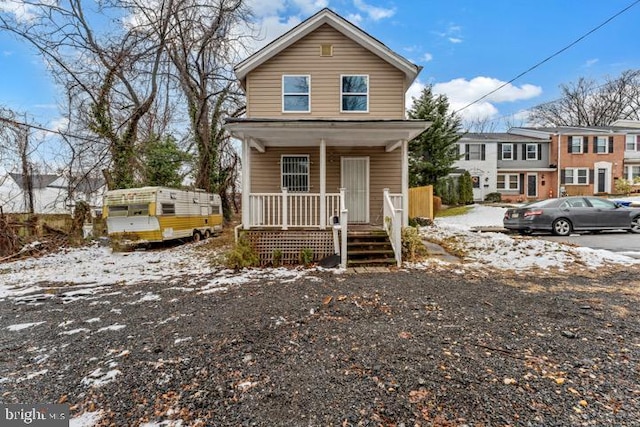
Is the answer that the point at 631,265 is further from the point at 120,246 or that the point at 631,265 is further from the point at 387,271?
the point at 120,246

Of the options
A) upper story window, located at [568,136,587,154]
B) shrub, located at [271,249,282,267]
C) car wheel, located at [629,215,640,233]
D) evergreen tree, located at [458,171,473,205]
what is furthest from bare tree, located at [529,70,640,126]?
shrub, located at [271,249,282,267]

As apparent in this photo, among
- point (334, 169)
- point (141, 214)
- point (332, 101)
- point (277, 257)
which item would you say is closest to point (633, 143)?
point (332, 101)

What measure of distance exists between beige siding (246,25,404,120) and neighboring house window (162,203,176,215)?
4138mm

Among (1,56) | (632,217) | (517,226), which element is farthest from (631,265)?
(1,56)

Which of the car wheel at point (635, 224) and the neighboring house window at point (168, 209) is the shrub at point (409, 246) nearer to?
the neighboring house window at point (168, 209)

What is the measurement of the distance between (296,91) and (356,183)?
361 cm

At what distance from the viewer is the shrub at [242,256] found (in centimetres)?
734

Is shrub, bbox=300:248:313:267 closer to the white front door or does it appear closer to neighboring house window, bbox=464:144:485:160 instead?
the white front door

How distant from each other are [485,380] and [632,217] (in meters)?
13.0

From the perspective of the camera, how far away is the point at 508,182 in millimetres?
25953

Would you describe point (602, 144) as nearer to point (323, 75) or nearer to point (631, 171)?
point (631, 171)

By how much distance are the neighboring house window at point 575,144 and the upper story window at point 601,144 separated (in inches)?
52.2

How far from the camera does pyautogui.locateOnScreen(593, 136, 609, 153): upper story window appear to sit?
25.4 m

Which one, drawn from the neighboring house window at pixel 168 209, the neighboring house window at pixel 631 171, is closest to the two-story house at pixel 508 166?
the neighboring house window at pixel 631 171
